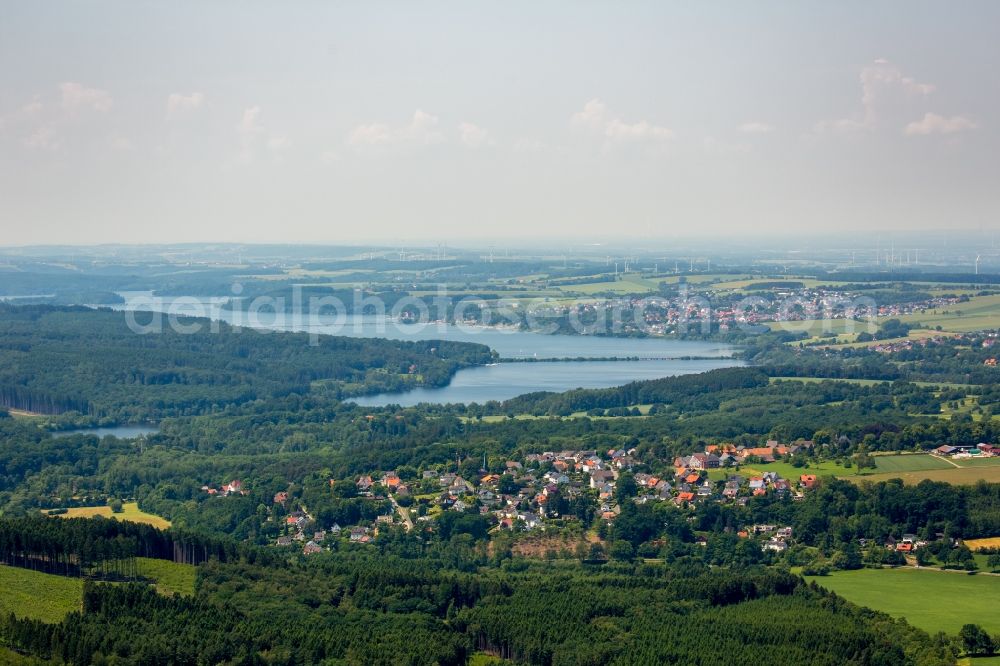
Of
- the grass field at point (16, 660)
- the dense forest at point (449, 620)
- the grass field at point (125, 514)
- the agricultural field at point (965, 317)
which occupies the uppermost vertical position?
the agricultural field at point (965, 317)

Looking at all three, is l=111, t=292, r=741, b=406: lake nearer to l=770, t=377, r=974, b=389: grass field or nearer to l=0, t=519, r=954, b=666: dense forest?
l=770, t=377, r=974, b=389: grass field

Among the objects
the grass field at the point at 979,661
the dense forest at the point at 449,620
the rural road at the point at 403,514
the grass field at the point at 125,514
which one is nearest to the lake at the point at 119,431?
the grass field at the point at 125,514

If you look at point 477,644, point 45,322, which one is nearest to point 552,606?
point 477,644

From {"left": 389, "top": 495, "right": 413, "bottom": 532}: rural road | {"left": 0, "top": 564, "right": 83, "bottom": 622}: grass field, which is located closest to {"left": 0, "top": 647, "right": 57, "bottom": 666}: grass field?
{"left": 0, "top": 564, "right": 83, "bottom": 622}: grass field

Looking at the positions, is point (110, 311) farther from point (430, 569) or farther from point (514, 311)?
point (430, 569)

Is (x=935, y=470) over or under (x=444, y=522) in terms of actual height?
over

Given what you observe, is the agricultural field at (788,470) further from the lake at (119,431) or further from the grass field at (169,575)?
the lake at (119,431)

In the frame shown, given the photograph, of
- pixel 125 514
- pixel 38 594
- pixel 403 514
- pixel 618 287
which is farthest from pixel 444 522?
pixel 618 287

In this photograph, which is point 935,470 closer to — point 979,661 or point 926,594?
point 926,594
